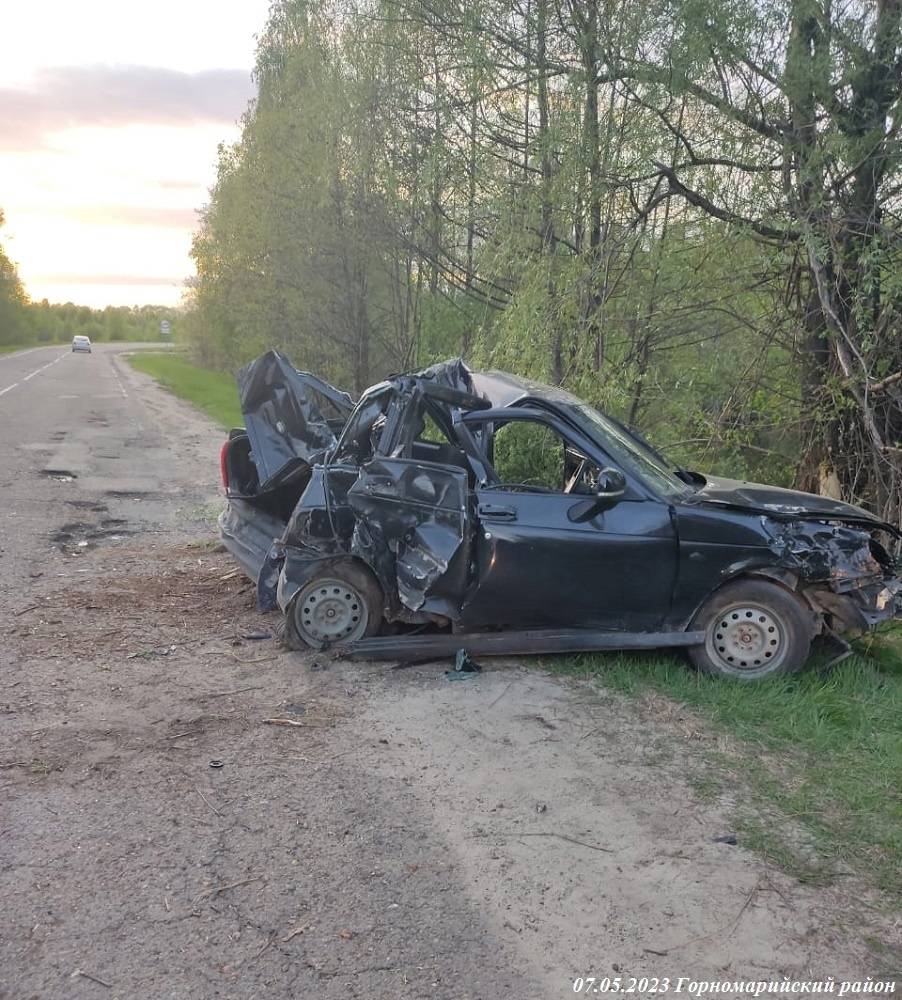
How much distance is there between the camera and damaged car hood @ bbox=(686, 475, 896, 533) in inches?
213

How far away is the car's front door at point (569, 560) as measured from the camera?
5.41m

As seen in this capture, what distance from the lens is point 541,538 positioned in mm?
5445

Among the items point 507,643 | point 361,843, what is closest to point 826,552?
point 507,643

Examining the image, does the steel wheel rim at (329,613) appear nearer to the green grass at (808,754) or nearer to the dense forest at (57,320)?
the green grass at (808,754)

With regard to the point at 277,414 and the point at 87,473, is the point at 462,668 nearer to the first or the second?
the point at 277,414

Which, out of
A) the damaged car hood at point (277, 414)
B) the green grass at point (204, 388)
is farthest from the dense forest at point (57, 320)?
the damaged car hood at point (277, 414)

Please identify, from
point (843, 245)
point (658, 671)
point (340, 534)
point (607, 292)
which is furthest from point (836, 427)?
point (340, 534)

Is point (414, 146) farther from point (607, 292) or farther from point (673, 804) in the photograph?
point (673, 804)

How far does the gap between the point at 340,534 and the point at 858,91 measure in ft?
20.5

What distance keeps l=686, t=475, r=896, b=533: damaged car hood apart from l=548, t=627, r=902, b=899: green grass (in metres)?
0.92

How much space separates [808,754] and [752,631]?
1.00m

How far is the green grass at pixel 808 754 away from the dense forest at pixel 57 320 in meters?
67.8

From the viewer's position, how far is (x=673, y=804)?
3.99 m

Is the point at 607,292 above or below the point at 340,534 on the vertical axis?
above
